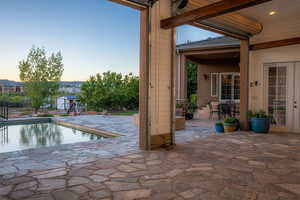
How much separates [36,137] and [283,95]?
8.03 metres

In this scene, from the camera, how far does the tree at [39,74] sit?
1194 cm

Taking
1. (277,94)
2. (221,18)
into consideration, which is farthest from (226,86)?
(221,18)

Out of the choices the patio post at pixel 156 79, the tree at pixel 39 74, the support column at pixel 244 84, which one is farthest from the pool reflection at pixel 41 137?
the support column at pixel 244 84

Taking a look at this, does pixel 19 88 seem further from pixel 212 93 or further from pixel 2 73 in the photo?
pixel 212 93

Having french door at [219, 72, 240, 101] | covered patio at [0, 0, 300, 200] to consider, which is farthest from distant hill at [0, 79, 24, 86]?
french door at [219, 72, 240, 101]

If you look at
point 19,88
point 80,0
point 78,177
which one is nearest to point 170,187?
point 78,177

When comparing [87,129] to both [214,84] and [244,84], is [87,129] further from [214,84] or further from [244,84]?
[214,84]

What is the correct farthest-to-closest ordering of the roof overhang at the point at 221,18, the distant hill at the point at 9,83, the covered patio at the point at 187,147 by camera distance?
the distant hill at the point at 9,83 < the roof overhang at the point at 221,18 < the covered patio at the point at 187,147

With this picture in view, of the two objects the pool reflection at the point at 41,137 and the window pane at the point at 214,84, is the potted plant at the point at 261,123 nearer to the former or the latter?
the window pane at the point at 214,84

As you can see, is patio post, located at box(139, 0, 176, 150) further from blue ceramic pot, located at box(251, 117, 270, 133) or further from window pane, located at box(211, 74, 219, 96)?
window pane, located at box(211, 74, 219, 96)

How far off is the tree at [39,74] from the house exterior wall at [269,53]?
1039 centimetres

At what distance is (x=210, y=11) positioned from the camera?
3666 mm

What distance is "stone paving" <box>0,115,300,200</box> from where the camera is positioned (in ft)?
8.18

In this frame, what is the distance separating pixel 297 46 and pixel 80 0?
30.2ft
